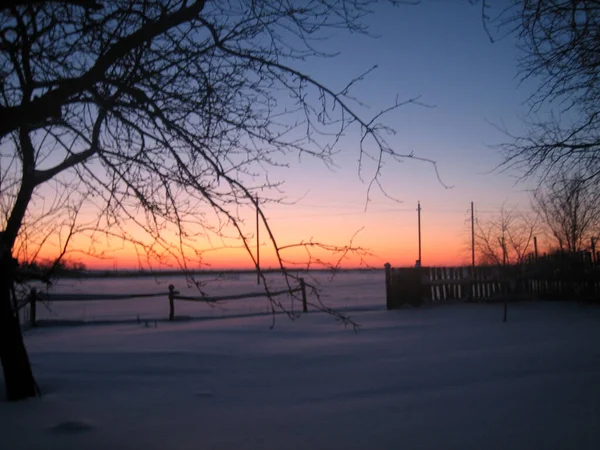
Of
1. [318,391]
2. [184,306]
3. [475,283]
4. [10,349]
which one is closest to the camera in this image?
[10,349]

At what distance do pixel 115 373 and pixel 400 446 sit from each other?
4531 millimetres

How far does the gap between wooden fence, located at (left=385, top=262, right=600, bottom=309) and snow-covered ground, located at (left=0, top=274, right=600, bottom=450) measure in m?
5.68

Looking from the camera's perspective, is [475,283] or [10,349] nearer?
[10,349]

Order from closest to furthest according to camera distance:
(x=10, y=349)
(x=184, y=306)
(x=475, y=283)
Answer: (x=10, y=349) → (x=475, y=283) → (x=184, y=306)

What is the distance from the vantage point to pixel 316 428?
480 cm

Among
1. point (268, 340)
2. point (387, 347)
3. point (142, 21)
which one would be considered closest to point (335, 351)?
point (387, 347)

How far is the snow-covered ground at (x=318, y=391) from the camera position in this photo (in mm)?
4566

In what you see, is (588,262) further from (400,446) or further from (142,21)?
(142,21)

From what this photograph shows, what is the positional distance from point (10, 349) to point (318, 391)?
138 inches

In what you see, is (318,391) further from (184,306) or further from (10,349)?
(184,306)

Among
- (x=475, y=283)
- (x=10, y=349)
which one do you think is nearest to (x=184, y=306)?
(x=475, y=283)

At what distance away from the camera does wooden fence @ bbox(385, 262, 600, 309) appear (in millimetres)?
16688

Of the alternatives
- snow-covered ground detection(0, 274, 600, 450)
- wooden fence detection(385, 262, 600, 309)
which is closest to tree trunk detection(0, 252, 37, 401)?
snow-covered ground detection(0, 274, 600, 450)

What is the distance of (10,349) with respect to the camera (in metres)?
5.71
